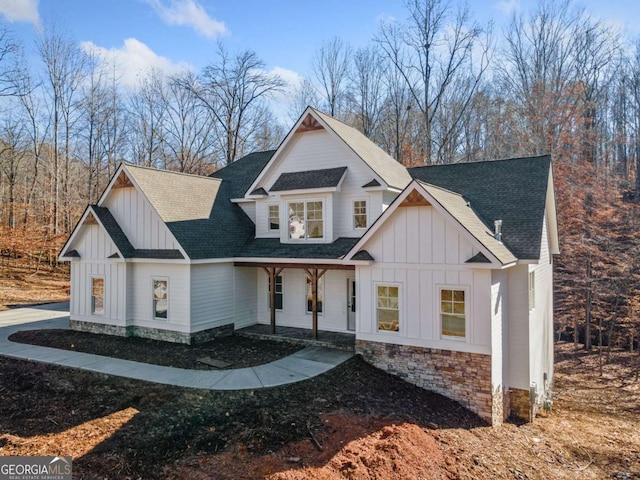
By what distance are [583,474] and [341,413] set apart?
518 centimetres

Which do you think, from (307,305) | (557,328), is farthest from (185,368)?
(557,328)

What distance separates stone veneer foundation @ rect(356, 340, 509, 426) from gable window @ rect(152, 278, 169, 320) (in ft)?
24.0

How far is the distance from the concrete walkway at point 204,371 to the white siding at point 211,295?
8.79 ft

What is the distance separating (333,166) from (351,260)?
4775 millimetres

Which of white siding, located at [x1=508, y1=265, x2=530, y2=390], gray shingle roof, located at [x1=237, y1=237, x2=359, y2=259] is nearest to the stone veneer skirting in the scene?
gray shingle roof, located at [x1=237, y1=237, x2=359, y2=259]

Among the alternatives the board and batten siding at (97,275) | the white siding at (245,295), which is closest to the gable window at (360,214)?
the white siding at (245,295)

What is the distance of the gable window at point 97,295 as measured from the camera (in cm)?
1495

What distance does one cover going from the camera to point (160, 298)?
13969mm

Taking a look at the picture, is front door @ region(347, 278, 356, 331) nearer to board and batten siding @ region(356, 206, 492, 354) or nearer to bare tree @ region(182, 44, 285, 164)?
board and batten siding @ region(356, 206, 492, 354)

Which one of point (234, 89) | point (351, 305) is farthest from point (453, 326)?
point (234, 89)

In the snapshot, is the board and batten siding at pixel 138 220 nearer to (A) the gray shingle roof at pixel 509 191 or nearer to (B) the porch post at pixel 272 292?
(B) the porch post at pixel 272 292

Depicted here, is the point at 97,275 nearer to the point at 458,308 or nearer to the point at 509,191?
the point at 458,308

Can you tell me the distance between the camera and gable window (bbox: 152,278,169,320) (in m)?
13.8

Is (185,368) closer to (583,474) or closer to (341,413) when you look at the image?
(341,413)
